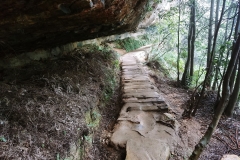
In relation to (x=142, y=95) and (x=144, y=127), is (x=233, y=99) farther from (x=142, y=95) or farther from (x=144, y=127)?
(x=144, y=127)

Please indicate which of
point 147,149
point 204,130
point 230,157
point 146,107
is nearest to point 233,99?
point 204,130

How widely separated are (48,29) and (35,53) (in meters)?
1.60

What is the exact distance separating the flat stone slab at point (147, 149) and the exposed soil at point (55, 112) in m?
0.24

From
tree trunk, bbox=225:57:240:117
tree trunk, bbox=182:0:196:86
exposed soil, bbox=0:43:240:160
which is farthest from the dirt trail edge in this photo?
tree trunk, bbox=182:0:196:86

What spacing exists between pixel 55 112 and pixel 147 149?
5.65 ft

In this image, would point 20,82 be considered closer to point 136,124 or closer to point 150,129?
point 136,124

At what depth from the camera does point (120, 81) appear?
6.98 metres

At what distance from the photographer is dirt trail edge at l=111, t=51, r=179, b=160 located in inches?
125

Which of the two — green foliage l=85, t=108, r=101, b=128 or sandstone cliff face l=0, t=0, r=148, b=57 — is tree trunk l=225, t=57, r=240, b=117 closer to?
green foliage l=85, t=108, r=101, b=128

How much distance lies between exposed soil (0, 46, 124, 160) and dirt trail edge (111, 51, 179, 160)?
0.95 feet

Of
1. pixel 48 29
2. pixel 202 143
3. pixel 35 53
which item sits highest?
pixel 48 29

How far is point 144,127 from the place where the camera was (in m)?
3.96

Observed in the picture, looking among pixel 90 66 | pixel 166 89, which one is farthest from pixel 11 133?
pixel 166 89

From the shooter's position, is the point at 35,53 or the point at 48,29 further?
the point at 35,53
